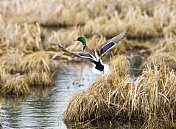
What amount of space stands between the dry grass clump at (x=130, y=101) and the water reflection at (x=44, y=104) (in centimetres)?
58

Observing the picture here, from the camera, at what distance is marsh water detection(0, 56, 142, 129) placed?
8809 mm

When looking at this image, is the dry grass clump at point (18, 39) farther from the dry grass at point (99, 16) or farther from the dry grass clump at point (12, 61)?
the dry grass at point (99, 16)

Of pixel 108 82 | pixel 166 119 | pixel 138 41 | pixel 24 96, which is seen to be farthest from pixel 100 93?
pixel 138 41

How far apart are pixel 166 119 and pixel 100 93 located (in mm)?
1477

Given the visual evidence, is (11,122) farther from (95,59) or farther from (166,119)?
(166,119)

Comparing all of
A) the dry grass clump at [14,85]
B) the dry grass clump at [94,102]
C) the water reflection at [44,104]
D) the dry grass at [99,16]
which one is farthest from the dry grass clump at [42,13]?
the dry grass clump at [94,102]

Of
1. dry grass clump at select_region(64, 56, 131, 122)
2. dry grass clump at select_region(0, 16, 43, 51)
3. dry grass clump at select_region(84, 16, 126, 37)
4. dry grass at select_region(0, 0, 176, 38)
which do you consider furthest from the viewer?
dry grass at select_region(0, 0, 176, 38)

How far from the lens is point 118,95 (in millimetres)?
8781

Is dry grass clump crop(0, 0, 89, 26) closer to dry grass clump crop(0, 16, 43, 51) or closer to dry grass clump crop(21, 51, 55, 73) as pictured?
dry grass clump crop(0, 16, 43, 51)

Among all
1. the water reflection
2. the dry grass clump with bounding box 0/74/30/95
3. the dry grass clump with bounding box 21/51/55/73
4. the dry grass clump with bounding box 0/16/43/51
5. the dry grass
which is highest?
the dry grass

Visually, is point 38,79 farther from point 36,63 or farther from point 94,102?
point 94,102

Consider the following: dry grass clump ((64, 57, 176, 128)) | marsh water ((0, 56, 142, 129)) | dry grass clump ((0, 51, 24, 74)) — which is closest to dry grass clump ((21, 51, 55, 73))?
dry grass clump ((0, 51, 24, 74))

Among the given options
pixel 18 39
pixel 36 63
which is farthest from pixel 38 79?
pixel 18 39

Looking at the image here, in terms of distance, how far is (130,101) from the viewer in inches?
340
